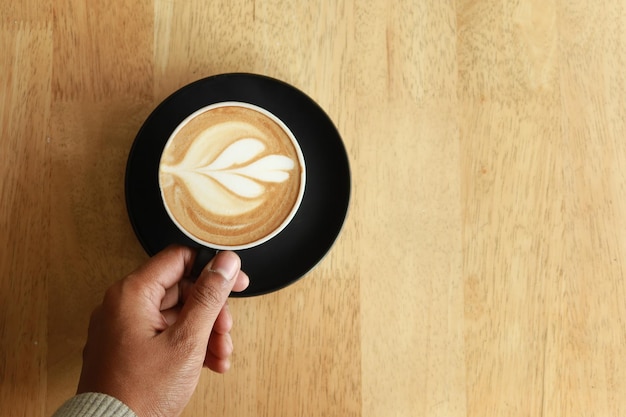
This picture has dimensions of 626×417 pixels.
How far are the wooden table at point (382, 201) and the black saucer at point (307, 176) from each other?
0.21ft

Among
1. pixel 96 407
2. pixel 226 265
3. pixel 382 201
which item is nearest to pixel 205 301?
pixel 226 265

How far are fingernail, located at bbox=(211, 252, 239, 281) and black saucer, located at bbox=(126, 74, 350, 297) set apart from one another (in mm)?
70

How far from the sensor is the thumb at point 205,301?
676 mm

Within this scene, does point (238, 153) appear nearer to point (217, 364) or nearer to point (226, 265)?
point (226, 265)

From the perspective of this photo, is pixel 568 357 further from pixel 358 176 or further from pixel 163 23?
pixel 163 23

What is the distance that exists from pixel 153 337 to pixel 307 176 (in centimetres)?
31

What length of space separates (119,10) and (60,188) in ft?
0.95

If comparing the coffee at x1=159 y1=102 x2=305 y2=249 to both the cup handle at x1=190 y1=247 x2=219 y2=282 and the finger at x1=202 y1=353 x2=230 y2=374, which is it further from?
the finger at x1=202 y1=353 x2=230 y2=374

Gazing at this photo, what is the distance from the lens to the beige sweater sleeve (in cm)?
Result: 63

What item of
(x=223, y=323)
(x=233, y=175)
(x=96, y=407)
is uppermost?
(x=233, y=175)

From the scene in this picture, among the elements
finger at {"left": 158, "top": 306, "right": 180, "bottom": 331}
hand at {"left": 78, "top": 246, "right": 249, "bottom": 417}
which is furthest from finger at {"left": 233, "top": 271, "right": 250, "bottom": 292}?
finger at {"left": 158, "top": 306, "right": 180, "bottom": 331}

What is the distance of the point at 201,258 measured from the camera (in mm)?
745

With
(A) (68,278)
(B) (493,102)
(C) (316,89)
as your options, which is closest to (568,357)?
(B) (493,102)

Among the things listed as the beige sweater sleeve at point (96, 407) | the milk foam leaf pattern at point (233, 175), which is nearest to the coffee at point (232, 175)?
the milk foam leaf pattern at point (233, 175)
